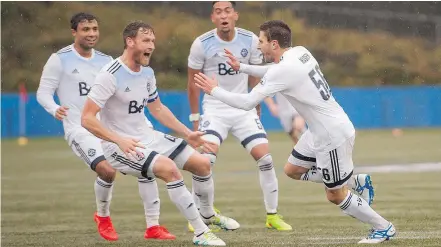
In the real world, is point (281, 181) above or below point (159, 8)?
below

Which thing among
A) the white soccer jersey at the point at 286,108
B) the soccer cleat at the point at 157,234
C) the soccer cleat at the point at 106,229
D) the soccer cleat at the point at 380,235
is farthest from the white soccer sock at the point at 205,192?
the white soccer jersey at the point at 286,108

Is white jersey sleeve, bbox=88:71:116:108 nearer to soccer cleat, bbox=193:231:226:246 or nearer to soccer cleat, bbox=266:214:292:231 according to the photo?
soccer cleat, bbox=193:231:226:246

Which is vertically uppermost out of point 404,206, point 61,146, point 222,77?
point 222,77

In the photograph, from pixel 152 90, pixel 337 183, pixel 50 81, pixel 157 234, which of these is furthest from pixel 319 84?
pixel 50 81

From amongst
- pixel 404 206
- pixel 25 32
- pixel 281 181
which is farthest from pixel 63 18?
pixel 404 206

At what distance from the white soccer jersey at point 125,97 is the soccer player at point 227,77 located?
5.41 ft

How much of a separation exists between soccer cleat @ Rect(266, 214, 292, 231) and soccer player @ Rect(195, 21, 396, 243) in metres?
1.63

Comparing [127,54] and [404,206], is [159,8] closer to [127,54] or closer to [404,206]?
[404,206]

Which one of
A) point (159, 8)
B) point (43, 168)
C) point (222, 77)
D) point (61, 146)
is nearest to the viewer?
point (222, 77)

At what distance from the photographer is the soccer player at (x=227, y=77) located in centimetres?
1123

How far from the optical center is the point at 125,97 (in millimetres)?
9508

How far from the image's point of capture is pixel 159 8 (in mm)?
33094

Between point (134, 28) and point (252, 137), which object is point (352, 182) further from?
point (134, 28)

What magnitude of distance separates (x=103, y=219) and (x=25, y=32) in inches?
993
